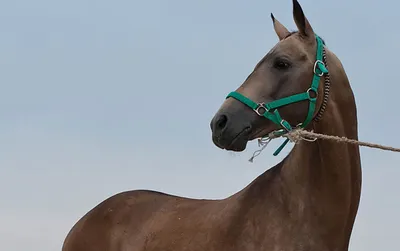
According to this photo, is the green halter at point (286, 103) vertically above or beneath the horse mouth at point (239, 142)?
above

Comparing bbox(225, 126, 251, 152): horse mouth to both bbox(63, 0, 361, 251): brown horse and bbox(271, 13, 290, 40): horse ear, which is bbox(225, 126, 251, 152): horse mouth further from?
bbox(271, 13, 290, 40): horse ear

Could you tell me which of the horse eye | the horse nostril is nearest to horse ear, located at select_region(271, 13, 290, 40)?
the horse eye

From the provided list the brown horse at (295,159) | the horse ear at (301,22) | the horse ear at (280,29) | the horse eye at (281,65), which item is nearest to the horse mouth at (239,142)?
the brown horse at (295,159)

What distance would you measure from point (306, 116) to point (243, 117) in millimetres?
492

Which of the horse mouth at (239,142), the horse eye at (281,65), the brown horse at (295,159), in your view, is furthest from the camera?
the horse eye at (281,65)

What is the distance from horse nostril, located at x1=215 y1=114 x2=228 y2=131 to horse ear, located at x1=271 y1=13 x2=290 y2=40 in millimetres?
1122

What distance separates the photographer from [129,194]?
7332 mm

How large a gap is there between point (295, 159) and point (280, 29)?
48.9 inches

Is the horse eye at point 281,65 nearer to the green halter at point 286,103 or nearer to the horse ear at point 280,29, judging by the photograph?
the green halter at point 286,103

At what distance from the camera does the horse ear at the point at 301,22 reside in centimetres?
530

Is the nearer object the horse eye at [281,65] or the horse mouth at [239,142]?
the horse mouth at [239,142]

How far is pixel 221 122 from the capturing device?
504 cm

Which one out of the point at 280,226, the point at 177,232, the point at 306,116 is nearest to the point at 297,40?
the point at 306,116

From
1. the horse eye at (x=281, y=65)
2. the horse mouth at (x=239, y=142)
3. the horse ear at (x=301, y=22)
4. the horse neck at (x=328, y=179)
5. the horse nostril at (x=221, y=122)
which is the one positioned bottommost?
the horse neck at (x=328, y=179)
